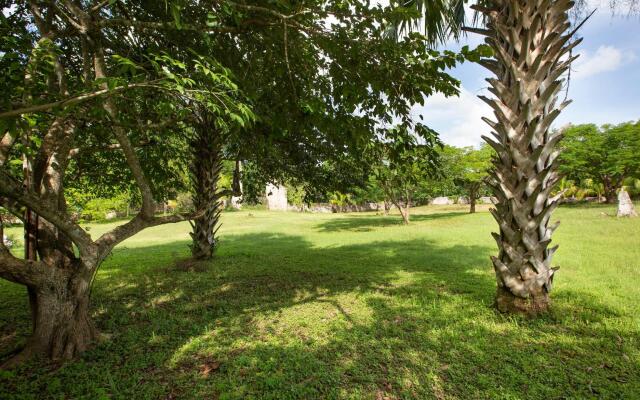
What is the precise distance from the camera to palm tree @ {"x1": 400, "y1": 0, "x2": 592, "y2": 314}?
4.38 meters

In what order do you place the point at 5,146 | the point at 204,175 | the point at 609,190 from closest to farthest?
1. the point at 5,146
2. the point at 204,175
3. the point at 609,190

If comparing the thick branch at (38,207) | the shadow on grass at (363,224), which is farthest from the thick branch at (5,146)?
the shadow on grass at (363,224)

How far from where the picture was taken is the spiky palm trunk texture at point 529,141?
172 inches

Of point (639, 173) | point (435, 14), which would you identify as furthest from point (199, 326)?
point (639, 173)

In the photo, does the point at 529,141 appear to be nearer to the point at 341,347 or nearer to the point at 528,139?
the point at 528,139

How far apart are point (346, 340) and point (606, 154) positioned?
116ft

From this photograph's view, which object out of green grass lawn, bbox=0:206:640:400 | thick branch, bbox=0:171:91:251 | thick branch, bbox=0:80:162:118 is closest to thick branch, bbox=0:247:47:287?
thick branch, bbox=0:171:91:251

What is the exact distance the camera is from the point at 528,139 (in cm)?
439

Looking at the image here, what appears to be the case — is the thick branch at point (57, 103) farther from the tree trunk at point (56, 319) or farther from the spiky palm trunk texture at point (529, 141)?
the spiky palm trunk texture at point (529, 141)

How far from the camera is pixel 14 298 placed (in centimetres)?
682

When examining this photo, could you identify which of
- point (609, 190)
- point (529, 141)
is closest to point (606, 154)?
point (609, 190)

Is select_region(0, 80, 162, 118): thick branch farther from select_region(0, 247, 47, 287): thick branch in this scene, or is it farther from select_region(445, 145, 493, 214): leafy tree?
select_region(445, 145, 493, 214): leafy tree

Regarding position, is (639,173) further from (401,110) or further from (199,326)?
(199,326)

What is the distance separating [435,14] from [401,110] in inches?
93.4
